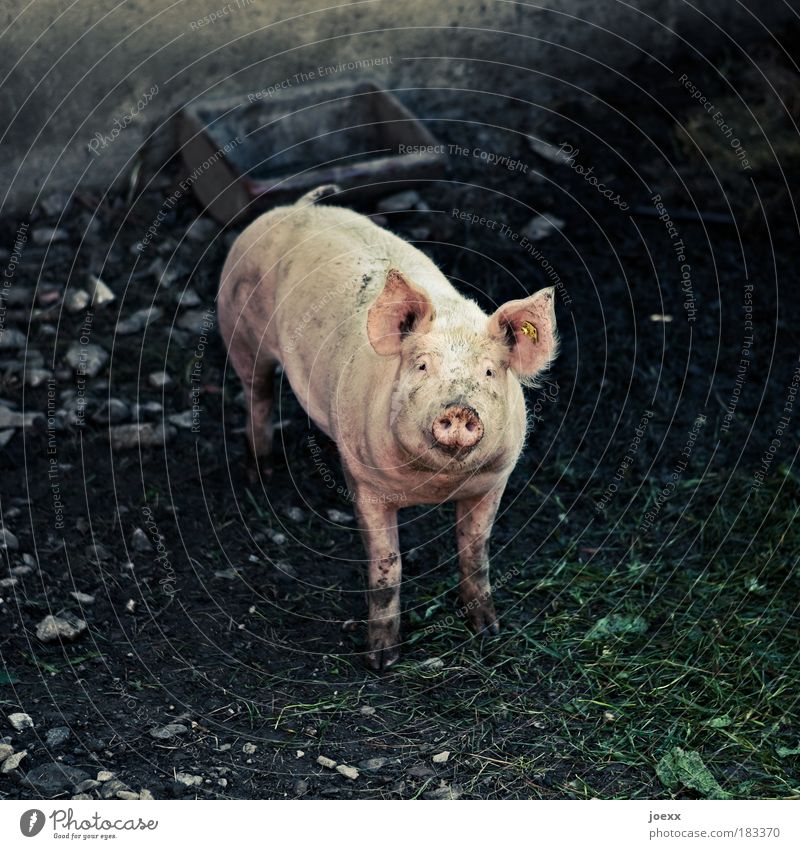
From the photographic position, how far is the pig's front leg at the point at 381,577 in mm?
4500

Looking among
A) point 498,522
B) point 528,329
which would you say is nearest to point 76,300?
point 498,522

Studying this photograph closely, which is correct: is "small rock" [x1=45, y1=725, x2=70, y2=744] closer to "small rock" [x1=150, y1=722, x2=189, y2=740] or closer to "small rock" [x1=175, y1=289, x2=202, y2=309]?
"small rock" [x1=150, y1=722, x2=189, y2=740]

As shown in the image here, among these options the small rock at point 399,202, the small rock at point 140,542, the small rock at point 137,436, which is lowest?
the small rock at point 140,542

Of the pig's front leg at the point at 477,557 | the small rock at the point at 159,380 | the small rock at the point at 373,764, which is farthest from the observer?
the small rock at the point at 159,380

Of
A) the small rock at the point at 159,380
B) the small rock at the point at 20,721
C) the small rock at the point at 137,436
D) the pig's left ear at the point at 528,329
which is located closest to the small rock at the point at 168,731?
the small rock at the point at 20,721

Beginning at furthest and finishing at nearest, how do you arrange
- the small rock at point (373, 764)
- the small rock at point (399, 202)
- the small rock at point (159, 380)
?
the small rock at point (399, 202), the small rock at point (159, 380), the small rock at point (373, 764)

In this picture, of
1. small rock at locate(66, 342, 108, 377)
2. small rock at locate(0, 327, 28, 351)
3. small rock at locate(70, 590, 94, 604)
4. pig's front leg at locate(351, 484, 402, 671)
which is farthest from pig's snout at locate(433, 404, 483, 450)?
small rock at locate(0, 327, 28, 351)

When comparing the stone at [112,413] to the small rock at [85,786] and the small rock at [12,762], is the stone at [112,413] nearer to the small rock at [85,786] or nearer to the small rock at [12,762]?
the small rock at [12,762]

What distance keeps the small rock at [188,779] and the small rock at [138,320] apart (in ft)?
9.94

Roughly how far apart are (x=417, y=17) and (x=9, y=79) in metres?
2.47

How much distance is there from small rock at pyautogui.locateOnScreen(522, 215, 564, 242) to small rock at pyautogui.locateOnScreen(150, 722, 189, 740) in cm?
375

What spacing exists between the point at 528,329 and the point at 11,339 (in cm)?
342

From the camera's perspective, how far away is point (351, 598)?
16.5 ft

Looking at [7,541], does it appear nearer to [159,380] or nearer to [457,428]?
[159,380]
